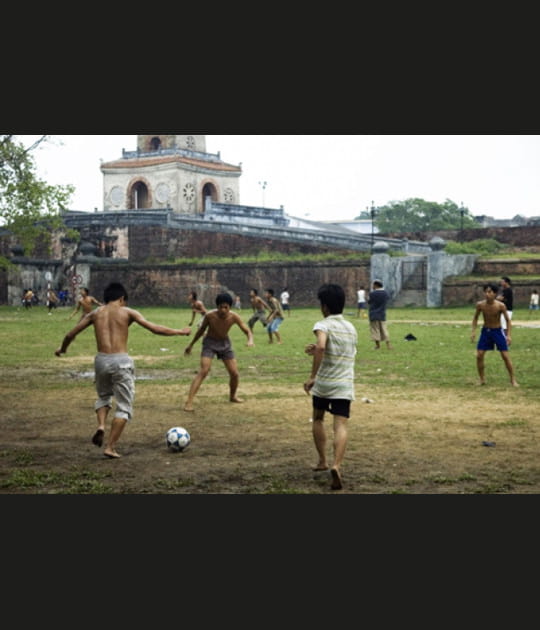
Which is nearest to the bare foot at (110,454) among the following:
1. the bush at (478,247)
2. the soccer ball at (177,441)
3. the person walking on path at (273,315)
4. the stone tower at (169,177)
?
the soccer ball at (177,441)

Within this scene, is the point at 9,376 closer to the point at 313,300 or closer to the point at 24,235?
the point at 24,235

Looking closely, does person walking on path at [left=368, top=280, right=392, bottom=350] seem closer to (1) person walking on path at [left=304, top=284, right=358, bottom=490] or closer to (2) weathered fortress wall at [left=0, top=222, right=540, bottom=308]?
(1) person walking on path at [left=304, top=284, right=358, bottom=490]

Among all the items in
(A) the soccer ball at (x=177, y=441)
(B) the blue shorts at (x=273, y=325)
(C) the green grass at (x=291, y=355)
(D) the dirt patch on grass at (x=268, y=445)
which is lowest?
(C) the green grass at (x=291, y=355)

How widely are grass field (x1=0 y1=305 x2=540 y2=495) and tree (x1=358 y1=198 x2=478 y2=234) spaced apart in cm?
5340

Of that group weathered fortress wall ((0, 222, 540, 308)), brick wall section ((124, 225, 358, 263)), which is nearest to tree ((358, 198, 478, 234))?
weathered fortress wall ((0, 222, 540, 308))

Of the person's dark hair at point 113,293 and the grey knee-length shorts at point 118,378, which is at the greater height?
the person's dark hair at point 113,293

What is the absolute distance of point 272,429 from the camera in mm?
8562

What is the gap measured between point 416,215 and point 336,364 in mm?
65031

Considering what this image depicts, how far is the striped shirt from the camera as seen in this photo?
253 inches

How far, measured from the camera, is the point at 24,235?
28141mm

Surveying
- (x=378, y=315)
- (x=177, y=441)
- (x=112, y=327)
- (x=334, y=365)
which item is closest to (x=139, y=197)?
(x=378, y=315)

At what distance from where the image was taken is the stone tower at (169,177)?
53.6 m

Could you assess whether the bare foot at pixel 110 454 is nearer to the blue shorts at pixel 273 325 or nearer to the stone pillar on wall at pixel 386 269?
the blue shorts at pixel 273 325

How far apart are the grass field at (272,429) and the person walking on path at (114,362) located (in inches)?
11.2
